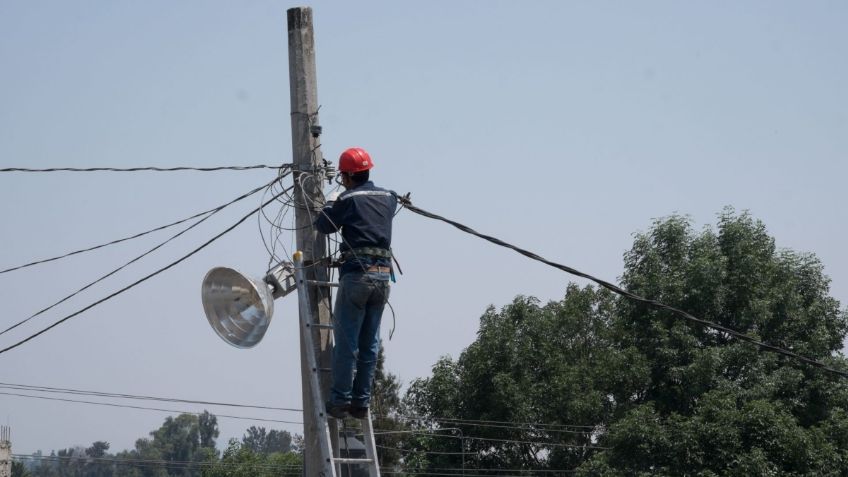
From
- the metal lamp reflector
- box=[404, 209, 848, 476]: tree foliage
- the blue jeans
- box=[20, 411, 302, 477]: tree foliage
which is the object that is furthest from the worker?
box=[20, 411, 302, 477]: tree foliage

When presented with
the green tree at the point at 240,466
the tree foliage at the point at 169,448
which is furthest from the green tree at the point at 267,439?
the green tree at the point at 240,466

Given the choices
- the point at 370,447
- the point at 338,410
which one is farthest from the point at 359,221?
the point at 370,447

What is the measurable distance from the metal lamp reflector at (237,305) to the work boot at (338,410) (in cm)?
71

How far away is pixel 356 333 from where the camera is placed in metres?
8.59

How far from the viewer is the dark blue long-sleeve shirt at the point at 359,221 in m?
8.69

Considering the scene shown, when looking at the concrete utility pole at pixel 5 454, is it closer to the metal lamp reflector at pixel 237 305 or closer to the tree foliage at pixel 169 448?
the metal lamp reflector at pixel 237 305

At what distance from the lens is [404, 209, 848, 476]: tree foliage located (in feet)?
102

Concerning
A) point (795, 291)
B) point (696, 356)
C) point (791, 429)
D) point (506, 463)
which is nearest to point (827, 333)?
point (795, 291)

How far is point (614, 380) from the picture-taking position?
32562 millimetres

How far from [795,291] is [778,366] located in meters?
2.45

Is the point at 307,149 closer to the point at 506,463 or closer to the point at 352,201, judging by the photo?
the point at 352,201

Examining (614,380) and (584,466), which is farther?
(614,380)

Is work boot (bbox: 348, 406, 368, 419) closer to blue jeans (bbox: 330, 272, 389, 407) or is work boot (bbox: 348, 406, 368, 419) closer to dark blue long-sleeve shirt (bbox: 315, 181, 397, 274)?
blue jeans (bbox: 330, 272, 389, 407)

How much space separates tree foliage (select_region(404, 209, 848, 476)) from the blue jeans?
19.6 meters
